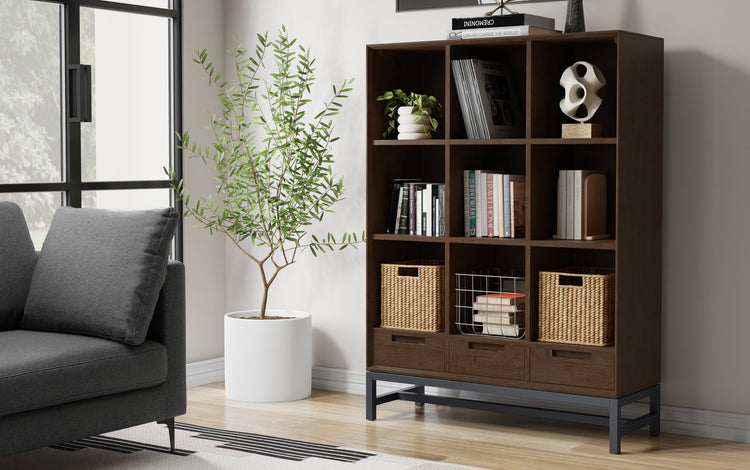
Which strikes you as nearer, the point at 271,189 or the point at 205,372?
the point at 271,189

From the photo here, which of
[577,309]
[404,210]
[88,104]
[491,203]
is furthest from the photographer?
[88,104]

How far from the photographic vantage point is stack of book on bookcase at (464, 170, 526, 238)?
3961 millimetres

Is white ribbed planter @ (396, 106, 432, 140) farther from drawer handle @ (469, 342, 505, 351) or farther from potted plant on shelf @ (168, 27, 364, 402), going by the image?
drawer handle @ (469, 342, 505, 351)

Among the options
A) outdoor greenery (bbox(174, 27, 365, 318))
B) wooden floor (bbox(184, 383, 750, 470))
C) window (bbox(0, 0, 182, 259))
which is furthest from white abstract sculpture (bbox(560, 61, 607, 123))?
window (bbox(0, 0, 182, 259))

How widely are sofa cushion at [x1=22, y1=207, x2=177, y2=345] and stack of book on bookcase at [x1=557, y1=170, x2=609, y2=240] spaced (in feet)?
4.67

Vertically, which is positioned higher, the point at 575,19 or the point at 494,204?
the point at 575,19

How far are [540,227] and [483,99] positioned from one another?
1.76ft

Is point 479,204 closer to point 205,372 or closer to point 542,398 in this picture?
point 542,398

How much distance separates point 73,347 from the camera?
338cm

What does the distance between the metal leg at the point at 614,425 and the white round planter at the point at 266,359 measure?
1491 millimetres

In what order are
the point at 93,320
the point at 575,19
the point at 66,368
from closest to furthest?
1. the point at 66,368
2. the point at 93,320
3. the point at 575,19

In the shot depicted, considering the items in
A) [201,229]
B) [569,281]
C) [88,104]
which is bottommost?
[569,281]

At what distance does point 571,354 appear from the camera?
3842 mm

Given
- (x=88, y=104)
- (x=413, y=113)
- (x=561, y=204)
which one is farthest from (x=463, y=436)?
(x=88, y=104)
